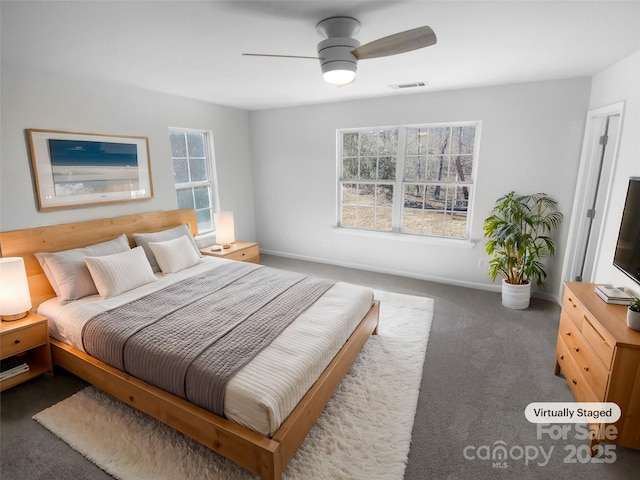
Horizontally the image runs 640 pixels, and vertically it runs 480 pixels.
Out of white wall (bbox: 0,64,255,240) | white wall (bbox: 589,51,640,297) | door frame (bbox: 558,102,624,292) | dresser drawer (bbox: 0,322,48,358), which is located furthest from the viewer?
door frame (bbox: 558,102,624,292)

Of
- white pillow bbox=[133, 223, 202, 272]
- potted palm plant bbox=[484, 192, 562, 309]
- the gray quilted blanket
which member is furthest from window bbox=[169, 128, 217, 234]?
potted palm plant bbox=[484, 192, 562, 309]

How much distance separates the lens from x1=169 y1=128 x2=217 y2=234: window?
4.18m

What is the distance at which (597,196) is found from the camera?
321 centimetres

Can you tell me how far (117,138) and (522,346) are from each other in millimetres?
4422

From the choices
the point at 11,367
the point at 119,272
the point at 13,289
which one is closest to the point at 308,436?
the point at 119,272

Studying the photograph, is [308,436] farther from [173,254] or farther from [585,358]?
[173,254]

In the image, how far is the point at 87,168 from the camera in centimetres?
312

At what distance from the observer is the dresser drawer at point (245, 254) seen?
4148mm

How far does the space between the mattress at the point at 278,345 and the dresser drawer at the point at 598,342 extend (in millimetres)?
1482

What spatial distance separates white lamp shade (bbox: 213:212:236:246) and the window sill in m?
1.60

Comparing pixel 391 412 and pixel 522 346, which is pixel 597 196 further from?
pixel 391 412

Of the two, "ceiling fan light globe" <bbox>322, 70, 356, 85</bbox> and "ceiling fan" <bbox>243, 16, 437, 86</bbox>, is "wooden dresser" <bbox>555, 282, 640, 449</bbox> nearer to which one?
"ceiling fan" <bbox>243, 16, 437, 86</bbox>

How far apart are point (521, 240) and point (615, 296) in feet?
→ 4.46

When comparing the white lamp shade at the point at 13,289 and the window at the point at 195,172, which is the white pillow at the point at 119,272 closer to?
the white lamp shade at the point at 13,289
